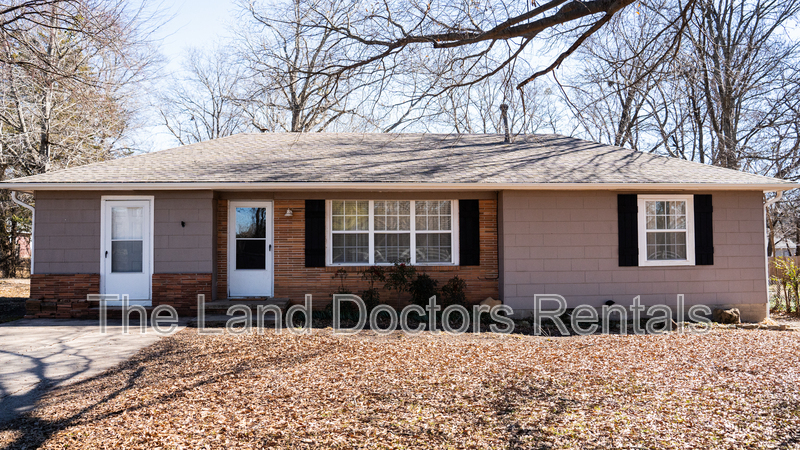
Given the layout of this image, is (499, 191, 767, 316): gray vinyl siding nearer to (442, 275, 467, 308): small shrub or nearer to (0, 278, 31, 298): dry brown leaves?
(442, 275, 467, 308): small shrub

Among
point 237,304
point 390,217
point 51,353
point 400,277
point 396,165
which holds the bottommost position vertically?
point 51,353

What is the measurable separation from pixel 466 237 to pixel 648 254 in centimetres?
347

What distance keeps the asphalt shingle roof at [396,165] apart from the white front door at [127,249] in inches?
26.0

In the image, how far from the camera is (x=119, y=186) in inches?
349

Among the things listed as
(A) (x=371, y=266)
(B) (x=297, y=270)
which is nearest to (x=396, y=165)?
(A) (x=371, y=266)

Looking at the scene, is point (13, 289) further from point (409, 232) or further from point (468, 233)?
point (468, 233)

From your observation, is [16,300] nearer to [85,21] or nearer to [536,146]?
[85,21]

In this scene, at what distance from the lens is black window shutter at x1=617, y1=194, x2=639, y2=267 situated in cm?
957

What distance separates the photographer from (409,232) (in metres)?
9.88

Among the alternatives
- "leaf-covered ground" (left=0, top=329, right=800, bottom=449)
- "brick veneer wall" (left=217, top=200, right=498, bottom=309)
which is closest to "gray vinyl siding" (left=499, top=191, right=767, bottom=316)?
"brick veneer wall" (left=217, top=200, right=498, bottom=309)

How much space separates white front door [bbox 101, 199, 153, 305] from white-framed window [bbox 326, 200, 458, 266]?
3320mm

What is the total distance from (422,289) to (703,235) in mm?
5431

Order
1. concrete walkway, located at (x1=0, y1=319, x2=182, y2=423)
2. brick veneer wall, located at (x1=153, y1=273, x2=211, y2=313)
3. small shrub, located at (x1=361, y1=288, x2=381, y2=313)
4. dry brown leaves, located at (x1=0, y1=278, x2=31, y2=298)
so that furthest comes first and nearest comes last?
dry brown leaves, located at (x1=0, y1=278, x2=31, y2=298), small shrub, located at (x1=361, y1=288, x2=381, y2=313), brick veneer wall, located at (x1=153, y1=273, x2=211, y2=313), concrete walkway, located at (x1=0, y1=319, x2=182, y2=423)

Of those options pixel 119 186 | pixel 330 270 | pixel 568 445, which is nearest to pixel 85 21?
pixel 119 186
